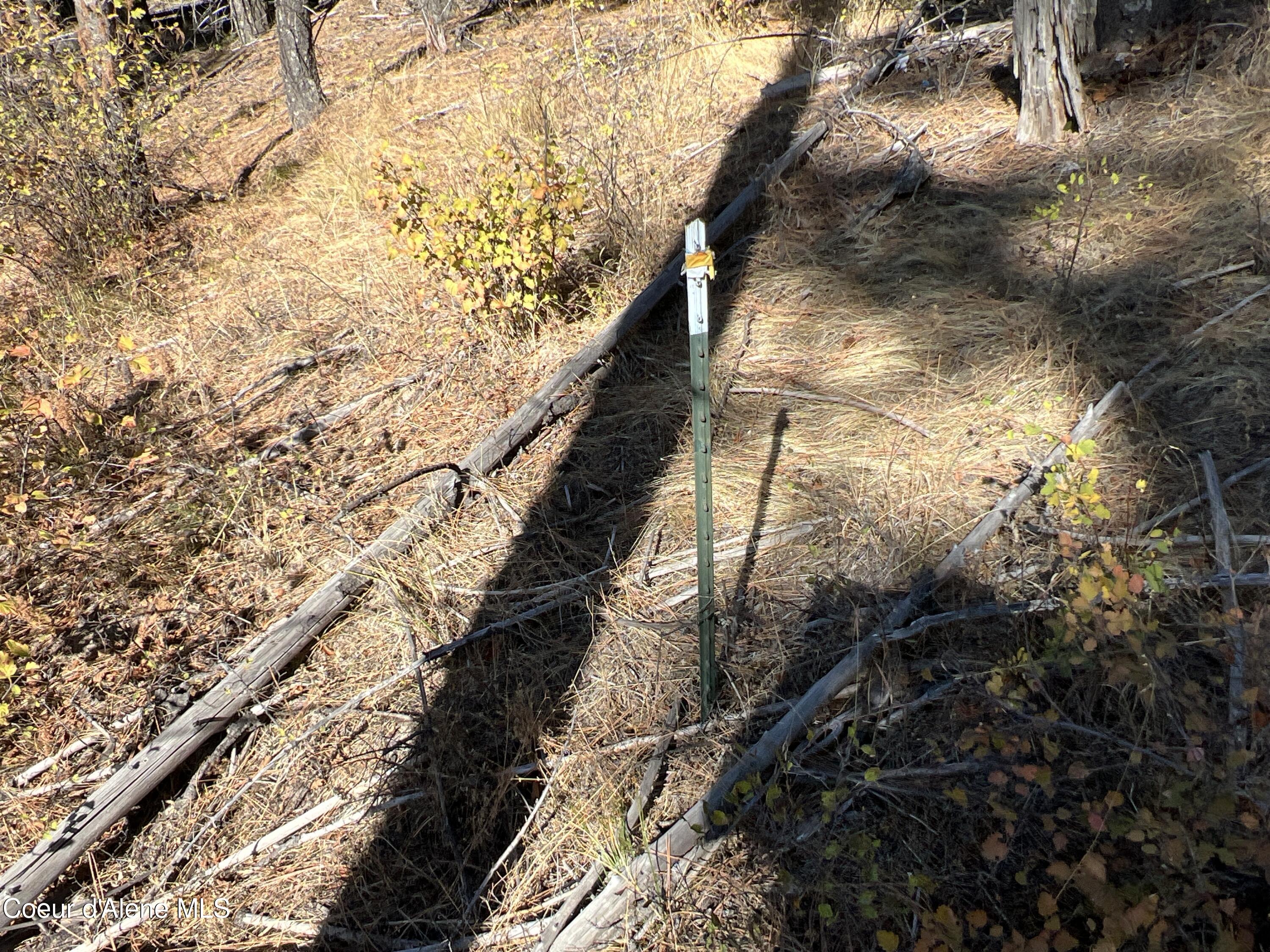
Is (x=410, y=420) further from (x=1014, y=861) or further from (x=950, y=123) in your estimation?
(x=950, y=123)

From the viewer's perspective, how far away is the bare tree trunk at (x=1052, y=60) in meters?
4.63

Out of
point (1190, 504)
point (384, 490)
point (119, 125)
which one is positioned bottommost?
point (1190, 504)

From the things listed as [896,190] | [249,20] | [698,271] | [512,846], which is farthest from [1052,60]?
[249,20]

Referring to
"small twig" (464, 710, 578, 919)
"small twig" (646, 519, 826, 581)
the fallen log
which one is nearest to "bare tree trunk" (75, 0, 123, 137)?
the fallen log

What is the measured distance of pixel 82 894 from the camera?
259 centimetres

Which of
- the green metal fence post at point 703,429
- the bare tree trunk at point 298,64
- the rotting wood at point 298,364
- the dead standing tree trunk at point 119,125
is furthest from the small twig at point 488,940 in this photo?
the bare tree trunk at point 298,64

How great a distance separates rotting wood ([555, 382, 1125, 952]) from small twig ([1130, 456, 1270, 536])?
1.78 feet

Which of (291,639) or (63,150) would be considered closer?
(291,639)

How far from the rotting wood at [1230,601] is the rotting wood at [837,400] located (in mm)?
987

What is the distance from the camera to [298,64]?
7.56 metres

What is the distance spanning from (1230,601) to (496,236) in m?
3.39

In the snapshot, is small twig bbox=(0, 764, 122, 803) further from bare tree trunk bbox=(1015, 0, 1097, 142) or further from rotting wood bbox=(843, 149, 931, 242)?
bare tree trunk bbox=(1015, 0, 1097, 142)

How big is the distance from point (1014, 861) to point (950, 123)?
470 cm

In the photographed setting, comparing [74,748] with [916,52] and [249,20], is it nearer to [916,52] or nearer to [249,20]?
[916,52]
